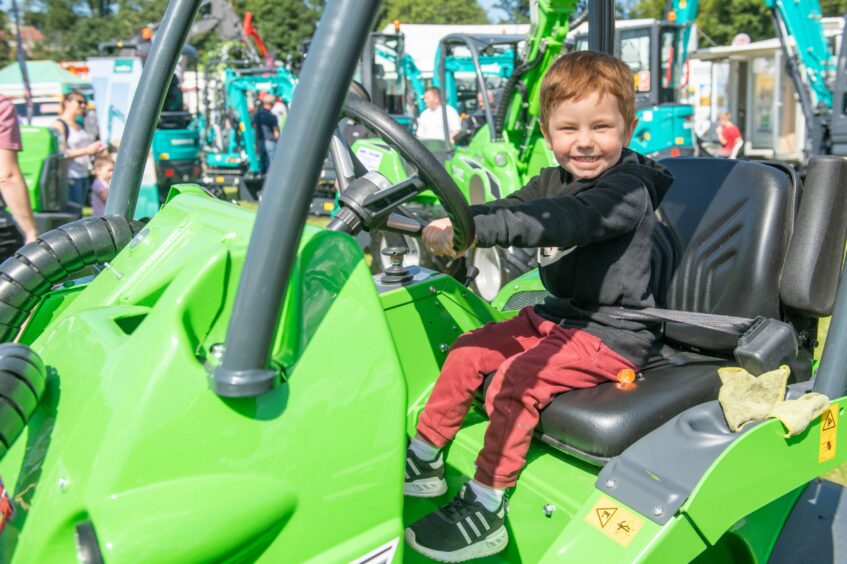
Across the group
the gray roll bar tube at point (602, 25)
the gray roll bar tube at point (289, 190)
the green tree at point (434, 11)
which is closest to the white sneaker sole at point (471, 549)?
the gray roll bar tube at point (289, 190)

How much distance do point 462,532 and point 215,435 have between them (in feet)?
2.58

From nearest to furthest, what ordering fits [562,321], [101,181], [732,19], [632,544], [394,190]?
[632,544], [394,190], [562,321], [101,181], [732,19]

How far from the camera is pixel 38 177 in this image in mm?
5312

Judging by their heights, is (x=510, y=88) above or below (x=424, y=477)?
above

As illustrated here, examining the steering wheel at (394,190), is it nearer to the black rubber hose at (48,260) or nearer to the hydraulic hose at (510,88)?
the black rubber hose at (48,260)

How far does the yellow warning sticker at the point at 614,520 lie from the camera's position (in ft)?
4.61

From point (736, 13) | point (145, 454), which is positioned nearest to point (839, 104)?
point (145, 454)

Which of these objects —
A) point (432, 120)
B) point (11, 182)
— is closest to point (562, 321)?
point (11, 182)

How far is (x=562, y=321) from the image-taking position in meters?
1.96

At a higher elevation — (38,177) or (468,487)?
(38,177)

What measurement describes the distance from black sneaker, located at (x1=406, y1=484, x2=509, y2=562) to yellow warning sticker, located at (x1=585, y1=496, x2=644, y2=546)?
1.02 ft

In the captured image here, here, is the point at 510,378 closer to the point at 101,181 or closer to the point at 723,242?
the point at 723,242

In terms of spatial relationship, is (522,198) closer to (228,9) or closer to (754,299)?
(754,299)

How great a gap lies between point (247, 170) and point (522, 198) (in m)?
10.3
